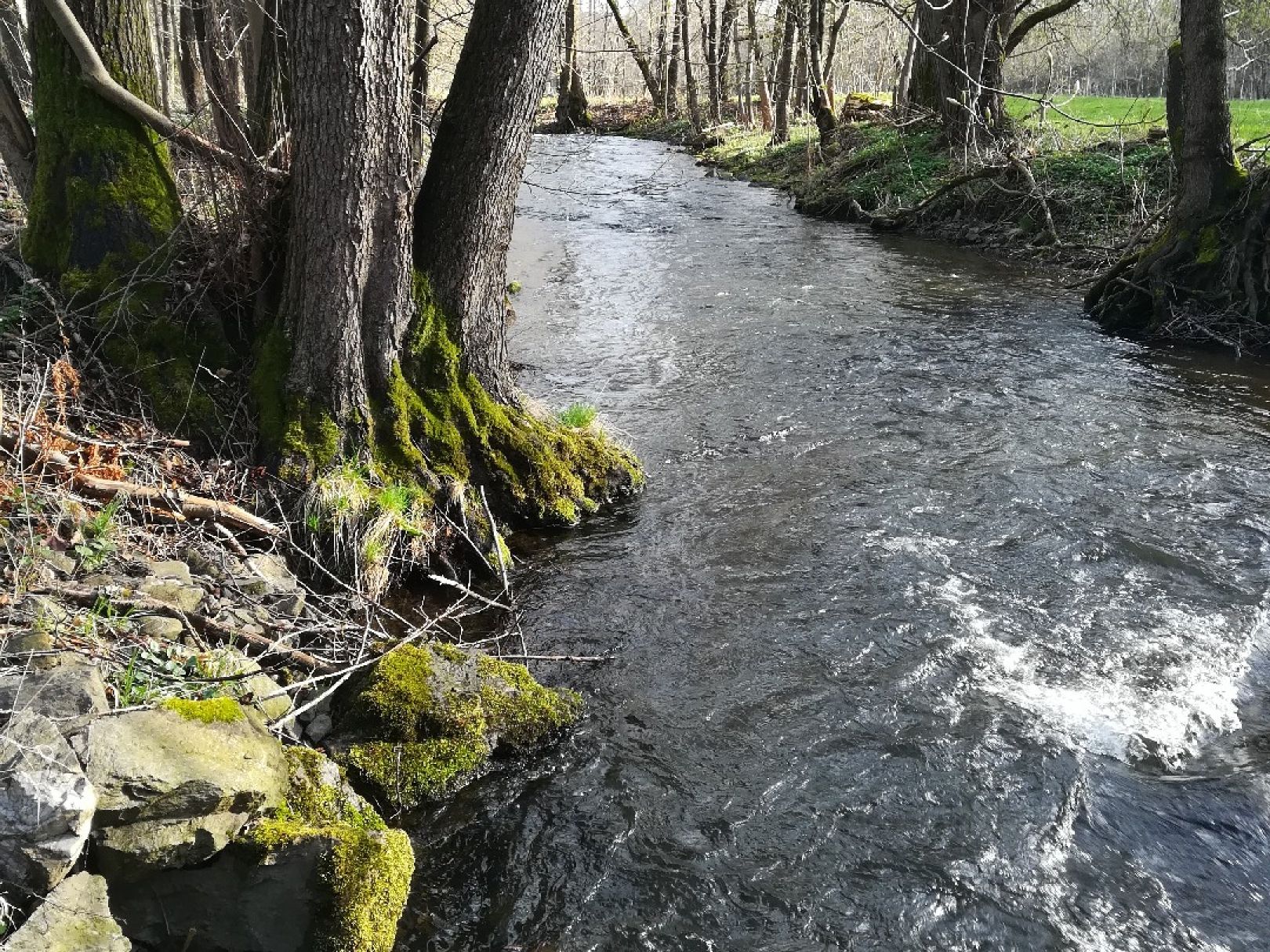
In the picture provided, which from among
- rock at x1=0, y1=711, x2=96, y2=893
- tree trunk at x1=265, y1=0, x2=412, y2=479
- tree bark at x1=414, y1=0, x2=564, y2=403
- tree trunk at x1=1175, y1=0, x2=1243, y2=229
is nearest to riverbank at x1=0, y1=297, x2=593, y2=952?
rock at x1=0, y1=711, x2=96, y2=893

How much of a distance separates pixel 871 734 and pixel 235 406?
4534mm

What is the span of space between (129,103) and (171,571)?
3.49m

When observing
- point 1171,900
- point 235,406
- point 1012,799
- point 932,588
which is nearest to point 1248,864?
point 1171,900

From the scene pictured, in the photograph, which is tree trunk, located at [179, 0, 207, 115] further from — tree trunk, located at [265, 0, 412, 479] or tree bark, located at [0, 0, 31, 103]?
tree trunk, located at [265, 0, 412, 479]

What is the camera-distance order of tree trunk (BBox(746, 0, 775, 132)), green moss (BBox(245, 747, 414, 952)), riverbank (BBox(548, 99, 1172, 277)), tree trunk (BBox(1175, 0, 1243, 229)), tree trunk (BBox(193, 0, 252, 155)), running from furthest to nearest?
tree trunk (BBox(746, 0, 775, 132))
riverbank (BBox(548, 99, 1172, 277))
tree trunk (BBox(1175, 0, 1243, 229))
tree trunk (BBox(193, 0, 252, 155))
green moss (BBox(245, 747, 414, 952))

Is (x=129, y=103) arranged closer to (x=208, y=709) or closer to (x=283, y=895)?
(x=208, y=709)

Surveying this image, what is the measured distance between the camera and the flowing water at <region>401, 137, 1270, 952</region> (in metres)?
4.18

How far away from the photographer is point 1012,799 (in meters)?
4.70

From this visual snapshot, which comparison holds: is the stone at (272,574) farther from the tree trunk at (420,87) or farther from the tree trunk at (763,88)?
the tree trunk at (763,88)

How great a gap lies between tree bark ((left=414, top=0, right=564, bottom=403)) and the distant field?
792 cm

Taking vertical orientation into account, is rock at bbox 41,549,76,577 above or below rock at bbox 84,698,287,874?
above

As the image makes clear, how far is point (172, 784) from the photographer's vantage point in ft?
11.6

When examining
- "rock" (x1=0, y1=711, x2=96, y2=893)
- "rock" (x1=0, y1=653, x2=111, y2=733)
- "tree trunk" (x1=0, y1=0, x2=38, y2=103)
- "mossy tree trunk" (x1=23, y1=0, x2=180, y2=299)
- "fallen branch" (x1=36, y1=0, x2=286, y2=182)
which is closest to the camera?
"rock" (x1=0, y1=711, x2=96, y2=893)

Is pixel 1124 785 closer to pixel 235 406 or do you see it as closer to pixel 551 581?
pixel 551 581
